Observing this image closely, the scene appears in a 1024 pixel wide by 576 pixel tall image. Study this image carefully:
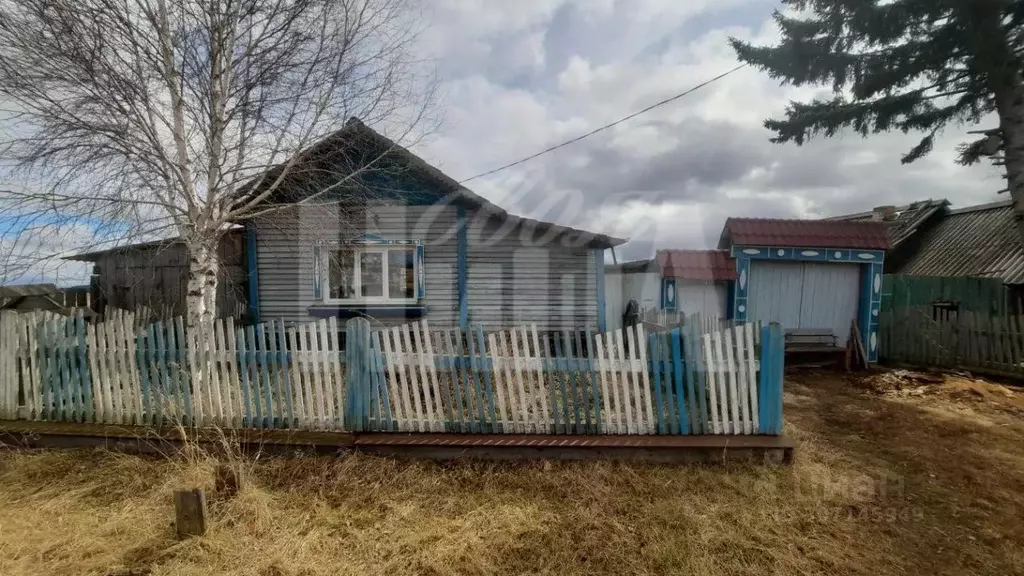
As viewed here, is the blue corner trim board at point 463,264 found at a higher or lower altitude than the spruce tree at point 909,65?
lower

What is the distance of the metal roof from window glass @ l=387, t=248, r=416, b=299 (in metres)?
A: 12.6

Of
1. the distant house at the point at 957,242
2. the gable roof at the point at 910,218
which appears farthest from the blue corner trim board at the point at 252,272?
the gable roof at the point at 910,218

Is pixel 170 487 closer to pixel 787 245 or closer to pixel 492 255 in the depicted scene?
pixel 492 255

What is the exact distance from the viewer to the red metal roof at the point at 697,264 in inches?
355

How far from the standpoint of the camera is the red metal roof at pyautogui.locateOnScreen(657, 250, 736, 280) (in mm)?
9008

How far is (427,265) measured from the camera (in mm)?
8422

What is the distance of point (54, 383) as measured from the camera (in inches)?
168

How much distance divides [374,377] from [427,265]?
15.5 ft

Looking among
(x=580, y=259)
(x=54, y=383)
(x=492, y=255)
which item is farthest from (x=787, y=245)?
(x=54, y=383)

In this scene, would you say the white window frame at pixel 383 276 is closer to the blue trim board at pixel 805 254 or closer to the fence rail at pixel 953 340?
the blue trim board at pixel 805 254

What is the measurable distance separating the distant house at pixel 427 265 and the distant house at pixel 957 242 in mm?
7681

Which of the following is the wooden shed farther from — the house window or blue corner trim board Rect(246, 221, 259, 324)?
blue corner trim board Rect(246, 221, 259, 324)

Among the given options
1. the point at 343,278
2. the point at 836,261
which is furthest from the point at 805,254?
the point at 343,278

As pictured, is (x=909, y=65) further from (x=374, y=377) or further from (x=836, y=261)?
(x=374, y=377)
